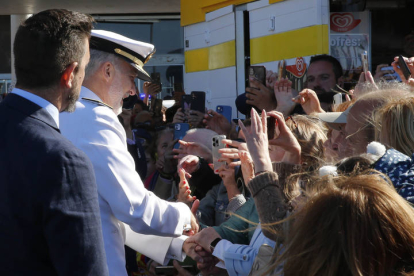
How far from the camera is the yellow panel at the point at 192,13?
348 inches

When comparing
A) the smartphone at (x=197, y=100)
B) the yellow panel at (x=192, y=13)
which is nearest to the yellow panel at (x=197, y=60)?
the yellow panel at (x=192, y=13)

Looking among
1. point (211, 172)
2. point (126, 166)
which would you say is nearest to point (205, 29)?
point (211, 172)

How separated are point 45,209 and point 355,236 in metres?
0.83

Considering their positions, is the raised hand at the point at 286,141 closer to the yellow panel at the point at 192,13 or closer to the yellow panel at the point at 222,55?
the yellow panel at the point at 222,55

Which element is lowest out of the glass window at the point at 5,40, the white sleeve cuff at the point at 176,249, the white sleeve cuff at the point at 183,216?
the white sleeve cuff at the point at 176,249

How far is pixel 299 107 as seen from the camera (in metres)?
4.44

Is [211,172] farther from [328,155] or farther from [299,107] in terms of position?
[299,107]

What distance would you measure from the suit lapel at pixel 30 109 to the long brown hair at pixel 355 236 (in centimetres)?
83

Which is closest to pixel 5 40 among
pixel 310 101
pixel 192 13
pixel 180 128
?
pixel 192 13

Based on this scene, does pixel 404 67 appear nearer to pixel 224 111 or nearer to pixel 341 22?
pixel 224 111

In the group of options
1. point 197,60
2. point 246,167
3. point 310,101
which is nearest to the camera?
point 246,167

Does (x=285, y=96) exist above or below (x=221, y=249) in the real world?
above

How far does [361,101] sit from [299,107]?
Result: 1877 millimetres

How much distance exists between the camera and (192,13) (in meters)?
9.14
